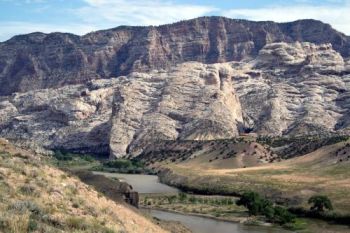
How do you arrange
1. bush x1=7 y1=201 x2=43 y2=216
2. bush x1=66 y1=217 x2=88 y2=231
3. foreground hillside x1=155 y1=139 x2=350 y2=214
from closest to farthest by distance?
bush x1=7 y1=201 x2=43 y2=216, bush x1=66 y1=217 x2=88 y2=231, foreground hillside x1=155 y1=139 x2=350 y2=214

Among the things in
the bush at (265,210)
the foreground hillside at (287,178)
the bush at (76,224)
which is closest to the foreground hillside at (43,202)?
the bush at (76,224)

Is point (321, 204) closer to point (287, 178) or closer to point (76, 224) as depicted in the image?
point (287, 178)

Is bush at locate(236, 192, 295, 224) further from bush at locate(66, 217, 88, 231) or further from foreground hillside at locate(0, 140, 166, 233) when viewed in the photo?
bush at locate(66, 217, 88, 231)

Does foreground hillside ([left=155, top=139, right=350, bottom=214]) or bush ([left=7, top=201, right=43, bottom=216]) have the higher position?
bush ([left=7, top=201, right=43, bottom=216])

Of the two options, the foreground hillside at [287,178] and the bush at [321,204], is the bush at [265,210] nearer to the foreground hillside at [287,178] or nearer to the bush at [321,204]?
the bush at [321,204]

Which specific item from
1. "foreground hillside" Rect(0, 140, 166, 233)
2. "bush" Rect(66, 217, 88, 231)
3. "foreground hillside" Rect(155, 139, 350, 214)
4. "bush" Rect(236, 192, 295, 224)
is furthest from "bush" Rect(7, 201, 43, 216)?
"foreground hillside" Rect(155, 139, 350, 214)

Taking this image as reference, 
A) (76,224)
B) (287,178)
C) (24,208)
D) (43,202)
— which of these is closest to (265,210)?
(287,178)

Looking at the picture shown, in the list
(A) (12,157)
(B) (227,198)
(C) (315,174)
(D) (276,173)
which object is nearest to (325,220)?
(B) (227,198)
